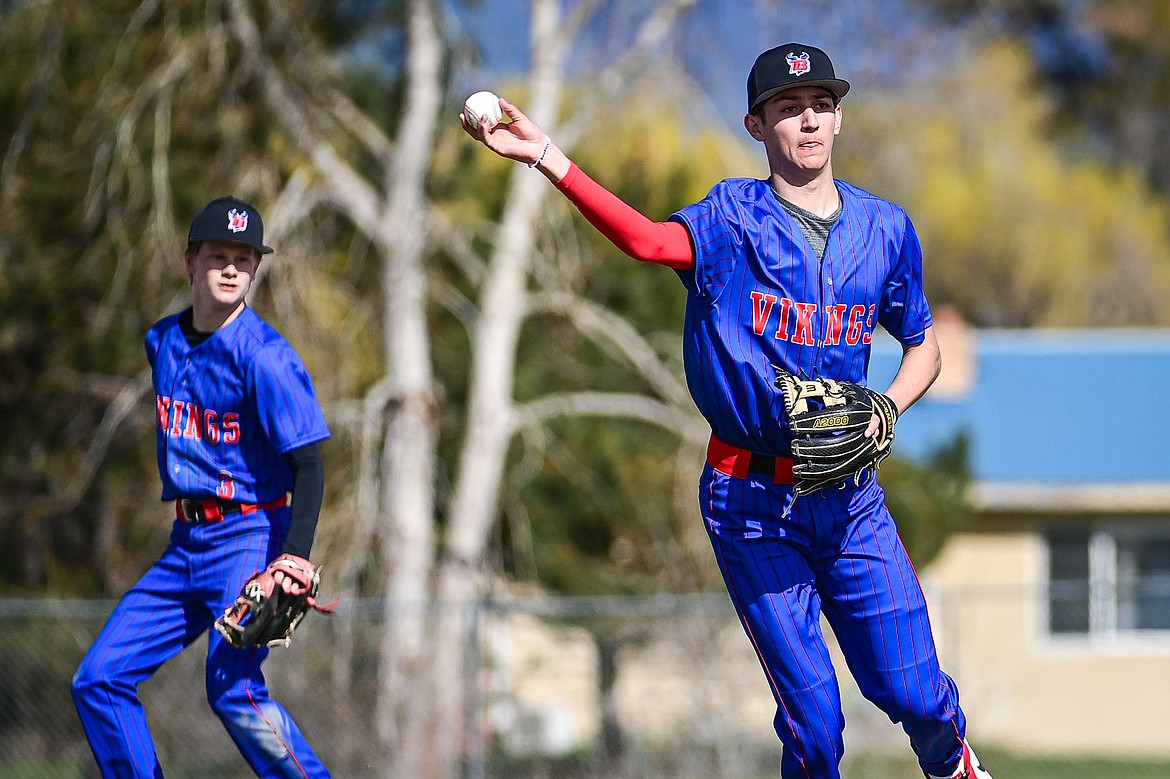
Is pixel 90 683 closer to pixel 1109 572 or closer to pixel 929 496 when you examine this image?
pixel 929 496

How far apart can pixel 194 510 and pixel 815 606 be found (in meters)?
2.03

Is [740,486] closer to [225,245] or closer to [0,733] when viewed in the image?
[225,245]

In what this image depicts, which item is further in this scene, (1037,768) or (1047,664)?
A: (1047,664)

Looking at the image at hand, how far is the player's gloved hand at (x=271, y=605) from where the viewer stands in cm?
456

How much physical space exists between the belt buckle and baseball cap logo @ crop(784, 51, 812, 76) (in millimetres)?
2329

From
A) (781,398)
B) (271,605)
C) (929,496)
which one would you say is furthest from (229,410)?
A: (929,496)

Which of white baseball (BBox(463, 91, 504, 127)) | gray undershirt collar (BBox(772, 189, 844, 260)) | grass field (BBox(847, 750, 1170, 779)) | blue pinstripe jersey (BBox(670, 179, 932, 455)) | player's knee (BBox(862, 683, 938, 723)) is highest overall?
white baseball (BBox(463, 91, 504, 127))

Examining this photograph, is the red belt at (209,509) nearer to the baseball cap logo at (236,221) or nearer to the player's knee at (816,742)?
the baseball cap logo at (236,221)

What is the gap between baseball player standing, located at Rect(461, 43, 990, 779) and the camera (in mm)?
4164

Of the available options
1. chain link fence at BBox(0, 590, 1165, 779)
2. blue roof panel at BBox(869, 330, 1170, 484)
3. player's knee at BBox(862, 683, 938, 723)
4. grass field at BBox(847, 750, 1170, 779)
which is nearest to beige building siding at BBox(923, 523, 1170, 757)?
blue roof panel at BBox(869, 330, 1170, 484)

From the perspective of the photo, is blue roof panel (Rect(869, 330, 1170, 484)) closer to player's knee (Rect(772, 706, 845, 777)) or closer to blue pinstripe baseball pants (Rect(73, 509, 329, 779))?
blue pinstripe baseball pants (Rect(73, 509, 329, 779))

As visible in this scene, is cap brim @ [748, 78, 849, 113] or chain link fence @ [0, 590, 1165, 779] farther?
chain link fence @ [0, 590, 1165, 779]

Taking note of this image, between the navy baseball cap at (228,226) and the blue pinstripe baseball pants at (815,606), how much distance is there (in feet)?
5.50

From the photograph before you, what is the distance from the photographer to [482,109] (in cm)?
391
